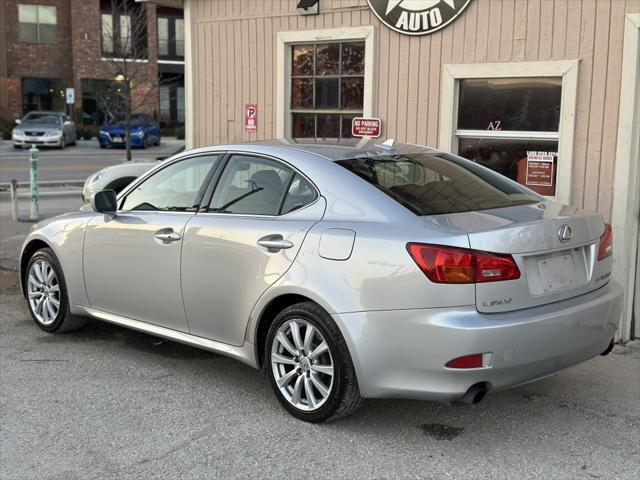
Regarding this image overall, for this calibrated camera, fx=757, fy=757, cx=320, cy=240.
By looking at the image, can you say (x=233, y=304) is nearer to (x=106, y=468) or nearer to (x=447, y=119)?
(x=106, y=468)

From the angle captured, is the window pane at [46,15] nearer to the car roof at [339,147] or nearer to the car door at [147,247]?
the car door at [147,247]

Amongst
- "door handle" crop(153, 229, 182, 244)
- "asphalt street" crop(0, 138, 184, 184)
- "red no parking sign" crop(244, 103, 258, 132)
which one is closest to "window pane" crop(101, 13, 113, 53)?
"asphalt street" crop(0, 138, 184, 184)

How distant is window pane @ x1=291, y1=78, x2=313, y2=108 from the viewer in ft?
26.2

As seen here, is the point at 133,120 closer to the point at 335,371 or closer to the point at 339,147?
the point at 339,147

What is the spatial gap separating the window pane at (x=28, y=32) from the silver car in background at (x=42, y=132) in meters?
8.48

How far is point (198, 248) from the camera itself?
4.50 m

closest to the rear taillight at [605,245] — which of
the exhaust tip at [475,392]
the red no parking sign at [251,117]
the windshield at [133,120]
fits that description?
the exhaust tip at [475,392]

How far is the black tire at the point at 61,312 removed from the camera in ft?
18.2

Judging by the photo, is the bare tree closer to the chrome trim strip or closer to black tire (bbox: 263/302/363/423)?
the chrome trim strip

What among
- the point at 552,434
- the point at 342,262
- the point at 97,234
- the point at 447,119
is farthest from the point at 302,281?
the point at 447,119

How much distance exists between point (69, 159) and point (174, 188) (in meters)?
22.4

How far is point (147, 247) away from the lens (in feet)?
15.8

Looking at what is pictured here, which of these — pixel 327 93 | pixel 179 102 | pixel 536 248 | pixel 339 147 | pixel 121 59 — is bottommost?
pixel 536 248

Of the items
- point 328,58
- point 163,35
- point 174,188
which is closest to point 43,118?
point 163,35
